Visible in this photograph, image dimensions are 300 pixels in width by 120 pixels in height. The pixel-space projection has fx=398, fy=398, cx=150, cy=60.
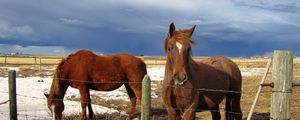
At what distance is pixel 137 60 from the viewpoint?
11.3 metres

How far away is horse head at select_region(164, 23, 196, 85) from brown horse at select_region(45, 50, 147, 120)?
409cm

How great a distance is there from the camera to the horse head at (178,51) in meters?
5.71

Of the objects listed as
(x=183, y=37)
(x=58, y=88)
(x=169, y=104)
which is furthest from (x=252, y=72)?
(x=183, y=37)

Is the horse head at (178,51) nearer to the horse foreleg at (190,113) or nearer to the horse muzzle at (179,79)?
the horse muzzle at (179,79)

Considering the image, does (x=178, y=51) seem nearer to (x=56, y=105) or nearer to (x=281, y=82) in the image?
(x=281, y=82)

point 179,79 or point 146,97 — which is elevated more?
point 179,79

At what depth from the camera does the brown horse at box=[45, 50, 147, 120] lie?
10.1 m

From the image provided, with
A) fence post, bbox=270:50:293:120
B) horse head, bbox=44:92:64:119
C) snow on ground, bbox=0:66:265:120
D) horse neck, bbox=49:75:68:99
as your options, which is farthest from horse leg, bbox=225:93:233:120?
horse neck, bbox=49:75:68:99

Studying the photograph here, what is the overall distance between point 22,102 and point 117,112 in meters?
2.81

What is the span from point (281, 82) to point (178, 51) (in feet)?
5.16

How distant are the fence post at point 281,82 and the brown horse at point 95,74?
5.59 metres

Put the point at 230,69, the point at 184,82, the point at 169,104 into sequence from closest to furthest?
the point at 184,82 < the point at 169,104 < the point at 230,69

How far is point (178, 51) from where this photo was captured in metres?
5.96

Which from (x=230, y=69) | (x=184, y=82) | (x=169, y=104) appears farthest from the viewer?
(x=230, y=69)
